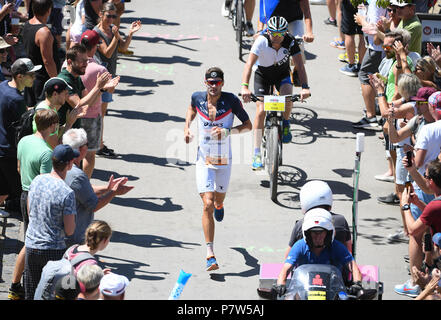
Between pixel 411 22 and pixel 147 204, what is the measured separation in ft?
15.9

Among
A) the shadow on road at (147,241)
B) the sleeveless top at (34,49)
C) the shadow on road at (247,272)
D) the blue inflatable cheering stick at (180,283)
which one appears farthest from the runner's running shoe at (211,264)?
the sleeveless top at (34,49)

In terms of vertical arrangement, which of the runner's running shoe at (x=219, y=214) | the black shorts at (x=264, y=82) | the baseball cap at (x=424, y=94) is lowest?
the runner's running shoe at (x=219, y=214)

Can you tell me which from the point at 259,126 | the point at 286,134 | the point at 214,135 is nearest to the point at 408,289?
the point at 214,135

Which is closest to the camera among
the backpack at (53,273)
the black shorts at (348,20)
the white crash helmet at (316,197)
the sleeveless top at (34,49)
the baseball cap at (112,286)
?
the baseball cap at (112,286)

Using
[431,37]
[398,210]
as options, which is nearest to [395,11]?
[431,37]

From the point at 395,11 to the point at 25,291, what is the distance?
7.57 metres

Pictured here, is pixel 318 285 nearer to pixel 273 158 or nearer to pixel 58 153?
pixel 58 153

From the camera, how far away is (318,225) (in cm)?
761

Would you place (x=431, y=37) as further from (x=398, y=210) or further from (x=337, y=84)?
(x=398, y=210)

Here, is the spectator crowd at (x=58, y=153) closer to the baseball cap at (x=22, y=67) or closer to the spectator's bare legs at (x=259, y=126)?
the baseball cap at (x=22, y=67)

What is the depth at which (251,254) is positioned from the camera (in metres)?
10.5

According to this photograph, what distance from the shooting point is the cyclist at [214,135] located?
1027cm

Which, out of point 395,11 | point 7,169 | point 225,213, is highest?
point 395,11

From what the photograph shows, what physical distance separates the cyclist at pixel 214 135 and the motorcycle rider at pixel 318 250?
8.01 ft
